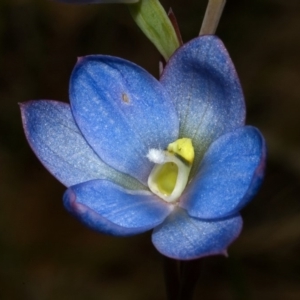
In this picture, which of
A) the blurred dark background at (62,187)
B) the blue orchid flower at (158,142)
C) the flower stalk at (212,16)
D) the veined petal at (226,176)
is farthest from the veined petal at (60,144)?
the blurred dark background at (62,187)

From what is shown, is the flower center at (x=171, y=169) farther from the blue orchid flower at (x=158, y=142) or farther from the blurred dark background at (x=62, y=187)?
the blurred dark background at (x=62, y=187)

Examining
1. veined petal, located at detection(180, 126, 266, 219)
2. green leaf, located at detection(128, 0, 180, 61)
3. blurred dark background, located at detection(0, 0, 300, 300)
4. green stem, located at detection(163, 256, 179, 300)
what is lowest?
blurred dark background, located at detection(0, 0, 300, 300)

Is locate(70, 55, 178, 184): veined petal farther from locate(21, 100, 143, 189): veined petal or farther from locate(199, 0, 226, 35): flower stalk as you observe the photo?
locate(199, 0, 226, 35): flower stalk

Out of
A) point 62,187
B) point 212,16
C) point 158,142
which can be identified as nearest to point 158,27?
point 212,16

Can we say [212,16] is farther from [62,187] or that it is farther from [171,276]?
[62,187]

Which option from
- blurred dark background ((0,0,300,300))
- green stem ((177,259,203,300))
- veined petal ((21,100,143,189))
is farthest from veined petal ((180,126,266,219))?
blurred dark background ((0,0,300,300))
